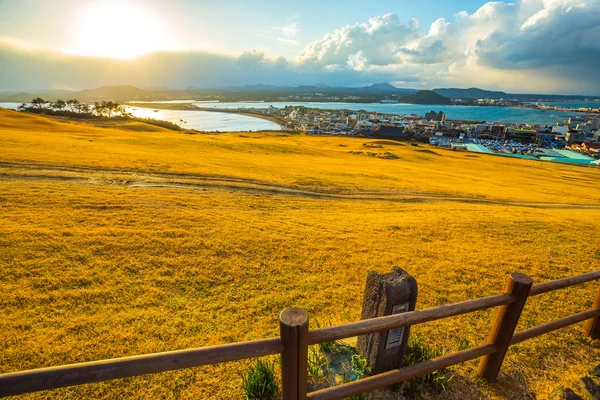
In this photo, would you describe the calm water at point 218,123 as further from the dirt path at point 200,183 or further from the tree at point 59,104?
the dirt path at point 200,183

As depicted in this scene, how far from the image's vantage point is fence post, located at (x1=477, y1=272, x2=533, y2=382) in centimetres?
363

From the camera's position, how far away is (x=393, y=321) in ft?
9.89

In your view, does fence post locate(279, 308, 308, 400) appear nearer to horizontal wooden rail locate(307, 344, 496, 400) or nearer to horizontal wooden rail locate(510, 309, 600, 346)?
horizontal wooden rail locate(307, 344, 496, 400)

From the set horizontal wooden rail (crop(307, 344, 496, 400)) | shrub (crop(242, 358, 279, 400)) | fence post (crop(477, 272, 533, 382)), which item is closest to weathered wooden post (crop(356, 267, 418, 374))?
horizontal wooden rail (crop(307, 344, 496, 400))

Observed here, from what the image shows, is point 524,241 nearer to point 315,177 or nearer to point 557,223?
point 557,223

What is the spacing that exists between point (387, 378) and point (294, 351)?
4.50 feet

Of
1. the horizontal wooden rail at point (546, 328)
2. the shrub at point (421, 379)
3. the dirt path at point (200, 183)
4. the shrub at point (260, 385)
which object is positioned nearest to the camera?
the shrub at point (260, 385)

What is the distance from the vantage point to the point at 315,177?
67.0ft

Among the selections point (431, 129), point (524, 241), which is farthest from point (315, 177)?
point (431, 129)

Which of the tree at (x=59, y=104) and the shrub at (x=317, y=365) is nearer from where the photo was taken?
the shrub at (x=317, y=365)

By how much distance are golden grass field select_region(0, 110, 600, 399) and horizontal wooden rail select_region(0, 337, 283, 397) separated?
7.27 ft

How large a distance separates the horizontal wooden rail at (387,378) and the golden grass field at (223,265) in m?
0.79

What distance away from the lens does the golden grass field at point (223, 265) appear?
15.6ft

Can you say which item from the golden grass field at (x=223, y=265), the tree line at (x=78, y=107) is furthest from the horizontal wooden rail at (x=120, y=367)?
the tree line at (x=78, y=107)
